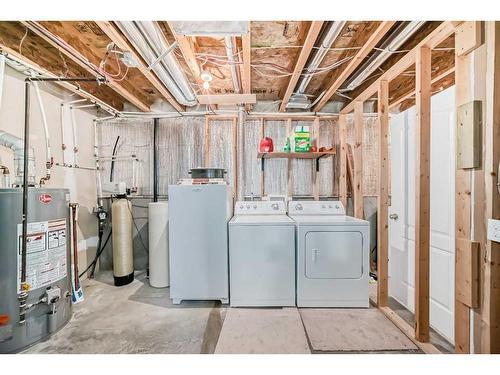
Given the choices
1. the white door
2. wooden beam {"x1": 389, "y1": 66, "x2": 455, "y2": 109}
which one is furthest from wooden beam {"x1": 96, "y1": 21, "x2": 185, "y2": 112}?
wooden beam {"x1": 389, "y1": 66, "x2": 455, "y2": 109}

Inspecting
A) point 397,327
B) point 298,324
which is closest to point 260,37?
point 298,324

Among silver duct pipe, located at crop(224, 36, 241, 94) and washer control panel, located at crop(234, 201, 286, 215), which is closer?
silver duct pipe, located at crop(224, 36, 241, 94)

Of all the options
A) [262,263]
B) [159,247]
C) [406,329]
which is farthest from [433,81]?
[159,247]

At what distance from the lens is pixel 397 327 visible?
6.62 feet

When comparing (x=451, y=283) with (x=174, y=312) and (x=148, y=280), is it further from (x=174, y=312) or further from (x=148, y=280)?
(x=148, y=280)

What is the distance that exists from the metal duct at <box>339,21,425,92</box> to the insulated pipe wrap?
2.77 meters

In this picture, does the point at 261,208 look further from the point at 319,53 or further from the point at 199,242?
the point at 319,53

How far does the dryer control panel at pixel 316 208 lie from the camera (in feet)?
9.55

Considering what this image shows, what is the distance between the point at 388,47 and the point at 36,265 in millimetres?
3449

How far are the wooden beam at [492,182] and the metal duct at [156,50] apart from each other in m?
2.24

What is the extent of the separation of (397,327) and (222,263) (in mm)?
1692

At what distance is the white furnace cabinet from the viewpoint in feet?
7.76

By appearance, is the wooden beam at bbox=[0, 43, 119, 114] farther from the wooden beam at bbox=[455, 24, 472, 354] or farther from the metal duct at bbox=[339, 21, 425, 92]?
the wooden beam at bbox=[455, 24, 472, 354]

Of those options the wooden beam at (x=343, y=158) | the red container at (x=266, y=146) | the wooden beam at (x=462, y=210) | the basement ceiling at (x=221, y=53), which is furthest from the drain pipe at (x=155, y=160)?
the wooden beam at (x=462, y=210)
